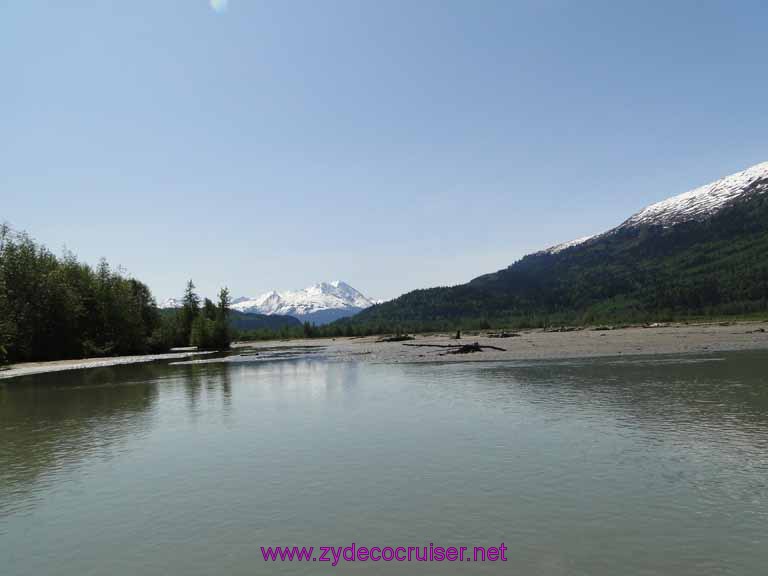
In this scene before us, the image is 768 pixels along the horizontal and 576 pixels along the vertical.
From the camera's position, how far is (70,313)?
315ft

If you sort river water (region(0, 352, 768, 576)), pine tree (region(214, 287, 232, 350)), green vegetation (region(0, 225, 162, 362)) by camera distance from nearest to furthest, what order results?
river water (region(0, 352, 768, 576)), green vegetation (region(0, 225, 162, 362)), pine tree (region(214, 287, 232, 350))

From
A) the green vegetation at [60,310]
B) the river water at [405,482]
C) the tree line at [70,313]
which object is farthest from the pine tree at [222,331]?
the river water at [405,482]

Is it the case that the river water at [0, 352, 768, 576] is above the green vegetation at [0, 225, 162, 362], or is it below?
below

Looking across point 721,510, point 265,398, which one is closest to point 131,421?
point 265,398

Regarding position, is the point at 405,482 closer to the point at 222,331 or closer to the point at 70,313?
the point at 70,313

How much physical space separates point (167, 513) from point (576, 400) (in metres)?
22.2

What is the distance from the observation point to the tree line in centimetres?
8862

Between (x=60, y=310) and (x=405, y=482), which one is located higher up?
(x=60, y=310)

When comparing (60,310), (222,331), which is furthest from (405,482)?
(222,331)

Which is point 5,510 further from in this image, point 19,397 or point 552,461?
point 19,397

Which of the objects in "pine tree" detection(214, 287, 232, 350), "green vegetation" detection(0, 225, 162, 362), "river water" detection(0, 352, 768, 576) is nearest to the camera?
"river water" detection(0, 352, 768, 576)

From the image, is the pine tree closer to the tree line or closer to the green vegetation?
the tree line

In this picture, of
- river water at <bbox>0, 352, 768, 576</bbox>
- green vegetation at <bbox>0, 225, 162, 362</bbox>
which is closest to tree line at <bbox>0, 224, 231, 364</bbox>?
green vegetation at <bbox>0, 225, 162, 362</bbox>

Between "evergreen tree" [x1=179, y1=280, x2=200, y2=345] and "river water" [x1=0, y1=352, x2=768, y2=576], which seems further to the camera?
"evergreen tree" [x1=179, y1=280, x2=200, y2=345]
